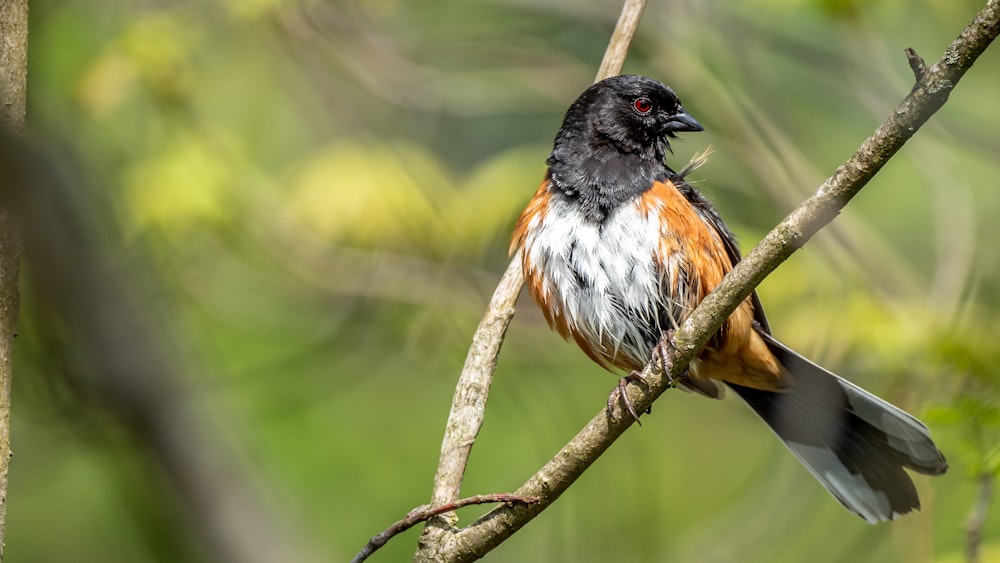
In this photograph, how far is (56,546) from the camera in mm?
6879

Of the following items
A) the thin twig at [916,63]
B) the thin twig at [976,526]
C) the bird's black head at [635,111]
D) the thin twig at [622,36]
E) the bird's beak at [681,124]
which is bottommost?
the thin twig at [976,526]

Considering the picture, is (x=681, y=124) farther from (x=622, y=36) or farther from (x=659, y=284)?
(x=659, y=284)

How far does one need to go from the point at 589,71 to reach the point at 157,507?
3.15m

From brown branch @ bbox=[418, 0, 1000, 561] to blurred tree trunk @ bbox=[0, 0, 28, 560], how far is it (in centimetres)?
98

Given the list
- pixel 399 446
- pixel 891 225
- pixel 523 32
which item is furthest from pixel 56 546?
pixel 891 225

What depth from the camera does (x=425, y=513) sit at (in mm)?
2557

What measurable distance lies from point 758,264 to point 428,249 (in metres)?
3.11

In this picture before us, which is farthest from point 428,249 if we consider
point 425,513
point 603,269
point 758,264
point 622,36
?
point 758,264

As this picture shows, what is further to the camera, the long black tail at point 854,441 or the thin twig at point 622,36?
the long black tail at point 854,441

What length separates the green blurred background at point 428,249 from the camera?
4.33 m

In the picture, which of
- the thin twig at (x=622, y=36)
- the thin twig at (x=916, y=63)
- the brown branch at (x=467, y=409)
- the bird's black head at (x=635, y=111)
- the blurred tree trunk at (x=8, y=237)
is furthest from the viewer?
the bird's black head at (x=635, y=111)

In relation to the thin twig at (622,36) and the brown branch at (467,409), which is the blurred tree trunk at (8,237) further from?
the thin twig at (622,36)

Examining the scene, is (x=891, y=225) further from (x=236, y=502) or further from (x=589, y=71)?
(x=236, y=502)

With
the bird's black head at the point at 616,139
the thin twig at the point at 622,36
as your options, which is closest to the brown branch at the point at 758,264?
the bird's black head at the point at 616,139
